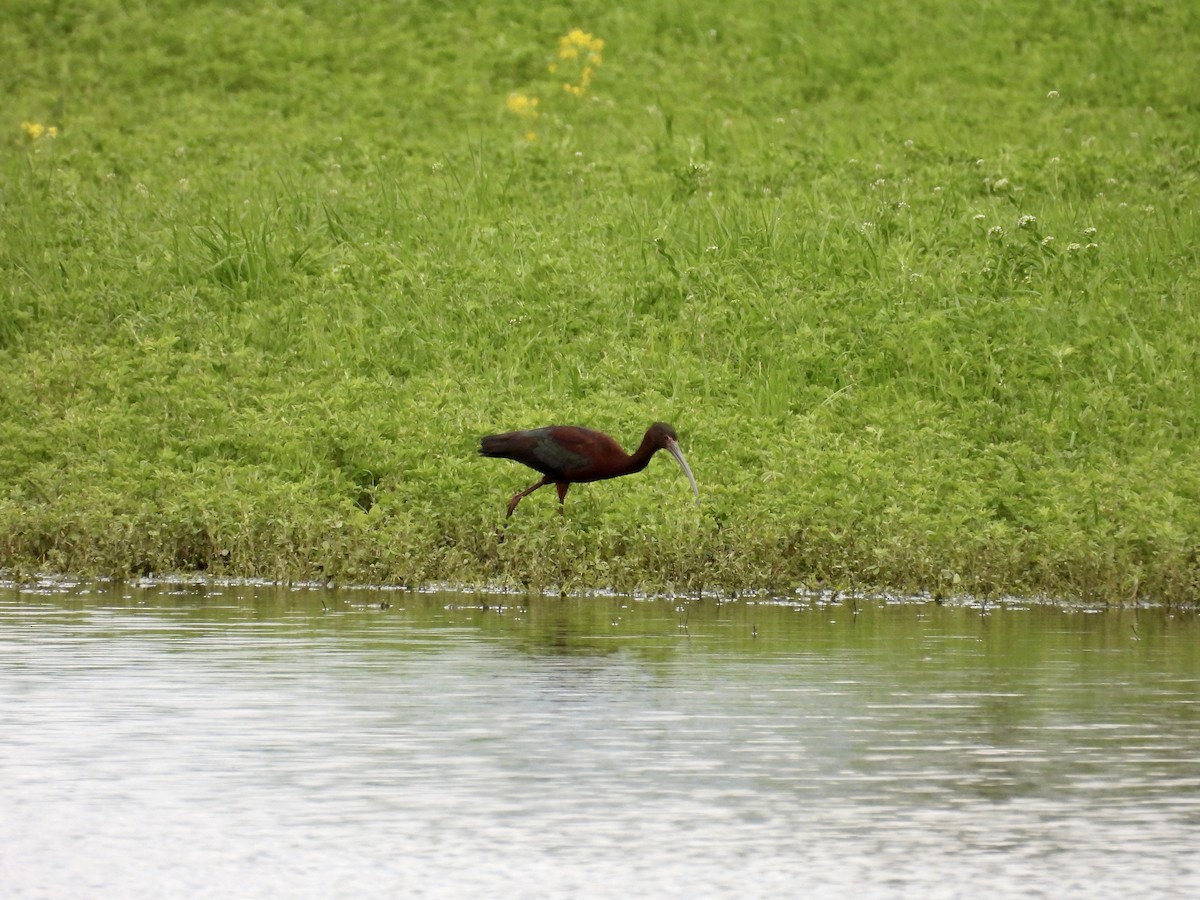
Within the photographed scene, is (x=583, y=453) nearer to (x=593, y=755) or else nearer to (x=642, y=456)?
(x=642, y=456)

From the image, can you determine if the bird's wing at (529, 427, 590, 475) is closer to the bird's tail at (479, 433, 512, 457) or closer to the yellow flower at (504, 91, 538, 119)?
the bird's tail at (479, 433, 512, 457)

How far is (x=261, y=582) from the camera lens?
13.5 m

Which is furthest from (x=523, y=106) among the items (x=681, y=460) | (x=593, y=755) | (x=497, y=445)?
(x=593, y=755)

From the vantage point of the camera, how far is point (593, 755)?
7.60m

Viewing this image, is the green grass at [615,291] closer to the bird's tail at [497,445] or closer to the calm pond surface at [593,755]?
the bird's tail at [497,445]

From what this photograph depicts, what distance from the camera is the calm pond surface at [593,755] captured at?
238 inches

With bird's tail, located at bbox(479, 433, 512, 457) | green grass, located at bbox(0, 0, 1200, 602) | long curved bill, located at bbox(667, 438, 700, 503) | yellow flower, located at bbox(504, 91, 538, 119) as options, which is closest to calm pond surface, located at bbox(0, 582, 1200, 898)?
long curved bill, located at bbox(667, 438, 700, 503)

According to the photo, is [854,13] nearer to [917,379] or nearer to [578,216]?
[578,216]

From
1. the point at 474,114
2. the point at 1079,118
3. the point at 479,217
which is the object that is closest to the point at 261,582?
the point at 479,217

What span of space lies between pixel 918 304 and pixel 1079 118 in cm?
595

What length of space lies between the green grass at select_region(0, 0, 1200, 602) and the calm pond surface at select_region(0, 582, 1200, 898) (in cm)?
182

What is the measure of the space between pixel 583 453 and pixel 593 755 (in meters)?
5.81

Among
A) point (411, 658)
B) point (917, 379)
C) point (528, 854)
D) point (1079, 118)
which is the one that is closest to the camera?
point (528, 854)

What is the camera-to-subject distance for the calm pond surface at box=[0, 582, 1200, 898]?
6.05m
